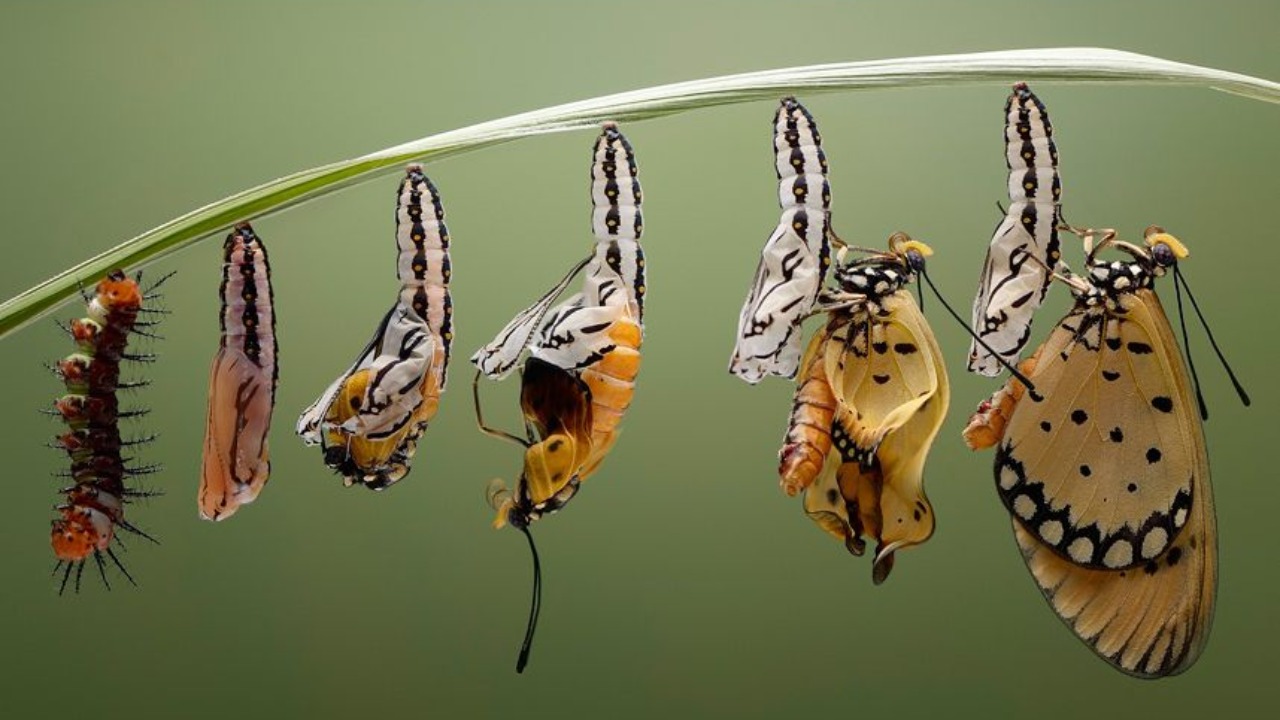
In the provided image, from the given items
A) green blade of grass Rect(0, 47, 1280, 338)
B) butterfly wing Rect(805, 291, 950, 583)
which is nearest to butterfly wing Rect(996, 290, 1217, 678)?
butterfly wing Rect(805, 291, 950, 583)

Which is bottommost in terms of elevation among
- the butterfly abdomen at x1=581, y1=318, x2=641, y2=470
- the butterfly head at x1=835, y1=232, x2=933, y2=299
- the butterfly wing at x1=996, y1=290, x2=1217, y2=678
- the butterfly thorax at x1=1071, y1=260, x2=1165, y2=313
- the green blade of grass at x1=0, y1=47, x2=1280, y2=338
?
the butterfly wing at x1=996, y1=290, x2=1217, y2=678

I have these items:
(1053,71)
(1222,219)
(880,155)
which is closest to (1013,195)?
(1053,71)

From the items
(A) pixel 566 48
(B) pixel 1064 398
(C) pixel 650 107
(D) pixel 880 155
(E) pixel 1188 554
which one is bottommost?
(E) pixel 1188 554

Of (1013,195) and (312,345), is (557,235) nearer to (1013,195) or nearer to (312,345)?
(312,345)

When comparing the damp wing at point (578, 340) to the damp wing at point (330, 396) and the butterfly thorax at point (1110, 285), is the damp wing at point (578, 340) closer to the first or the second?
the damp wing at point (330, 396)

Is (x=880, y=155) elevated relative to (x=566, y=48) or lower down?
lower down

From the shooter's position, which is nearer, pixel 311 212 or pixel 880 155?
pixel 311 212

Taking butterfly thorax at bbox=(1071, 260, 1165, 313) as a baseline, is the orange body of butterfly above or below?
below

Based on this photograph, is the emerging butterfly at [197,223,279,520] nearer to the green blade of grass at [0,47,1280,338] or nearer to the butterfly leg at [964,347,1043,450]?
the green blade of grass at [0,47,1280,338]
